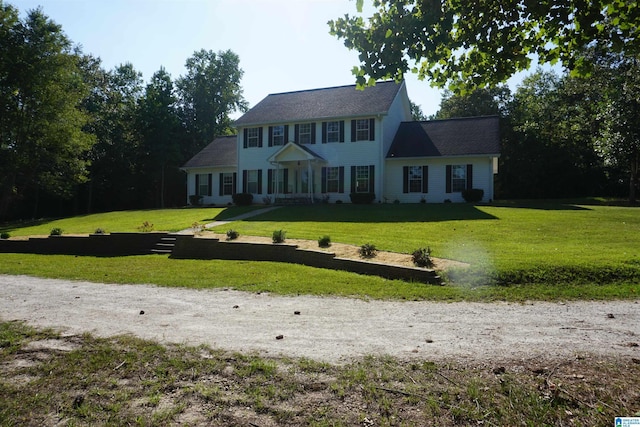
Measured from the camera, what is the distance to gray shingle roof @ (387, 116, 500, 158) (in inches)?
974

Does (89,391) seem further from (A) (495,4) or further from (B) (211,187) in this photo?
(B) (211,187)

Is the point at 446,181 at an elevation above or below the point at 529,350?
above

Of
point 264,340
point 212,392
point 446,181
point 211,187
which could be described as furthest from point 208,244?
point 211,187

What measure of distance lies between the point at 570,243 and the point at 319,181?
1748 centimetres

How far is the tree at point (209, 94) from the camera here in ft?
163

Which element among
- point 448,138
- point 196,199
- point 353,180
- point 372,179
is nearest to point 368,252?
point 372,179

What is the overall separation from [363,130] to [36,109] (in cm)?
2376

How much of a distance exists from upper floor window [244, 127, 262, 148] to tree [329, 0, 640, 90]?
80.7 feet

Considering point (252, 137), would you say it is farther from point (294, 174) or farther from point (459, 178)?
point (459, 178)

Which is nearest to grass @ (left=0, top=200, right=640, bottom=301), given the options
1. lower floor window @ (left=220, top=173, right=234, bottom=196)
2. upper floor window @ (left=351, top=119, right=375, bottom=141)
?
upper floor window @ (left=351, top=119, right=375, bottom=141)

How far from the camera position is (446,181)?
82.1 ft

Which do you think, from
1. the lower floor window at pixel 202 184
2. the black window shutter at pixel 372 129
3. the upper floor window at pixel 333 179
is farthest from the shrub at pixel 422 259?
the lower floor window at pixel 202 184

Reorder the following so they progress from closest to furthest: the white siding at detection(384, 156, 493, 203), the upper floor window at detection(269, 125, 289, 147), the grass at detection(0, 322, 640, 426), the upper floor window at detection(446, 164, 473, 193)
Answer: the grass at detection(0, 322, 640, 426)
the white siding at detection(384, 156, 493, 203)
the upper floor window at detection(446, 164, 473, 193)
the upper floor window at detection(269, 125, 289, 147)

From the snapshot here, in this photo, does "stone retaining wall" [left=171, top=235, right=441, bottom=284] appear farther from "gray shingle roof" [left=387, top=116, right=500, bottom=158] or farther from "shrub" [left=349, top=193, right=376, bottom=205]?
"gray shingle roof" [left=387, top=116, right=500, bottom=158]
